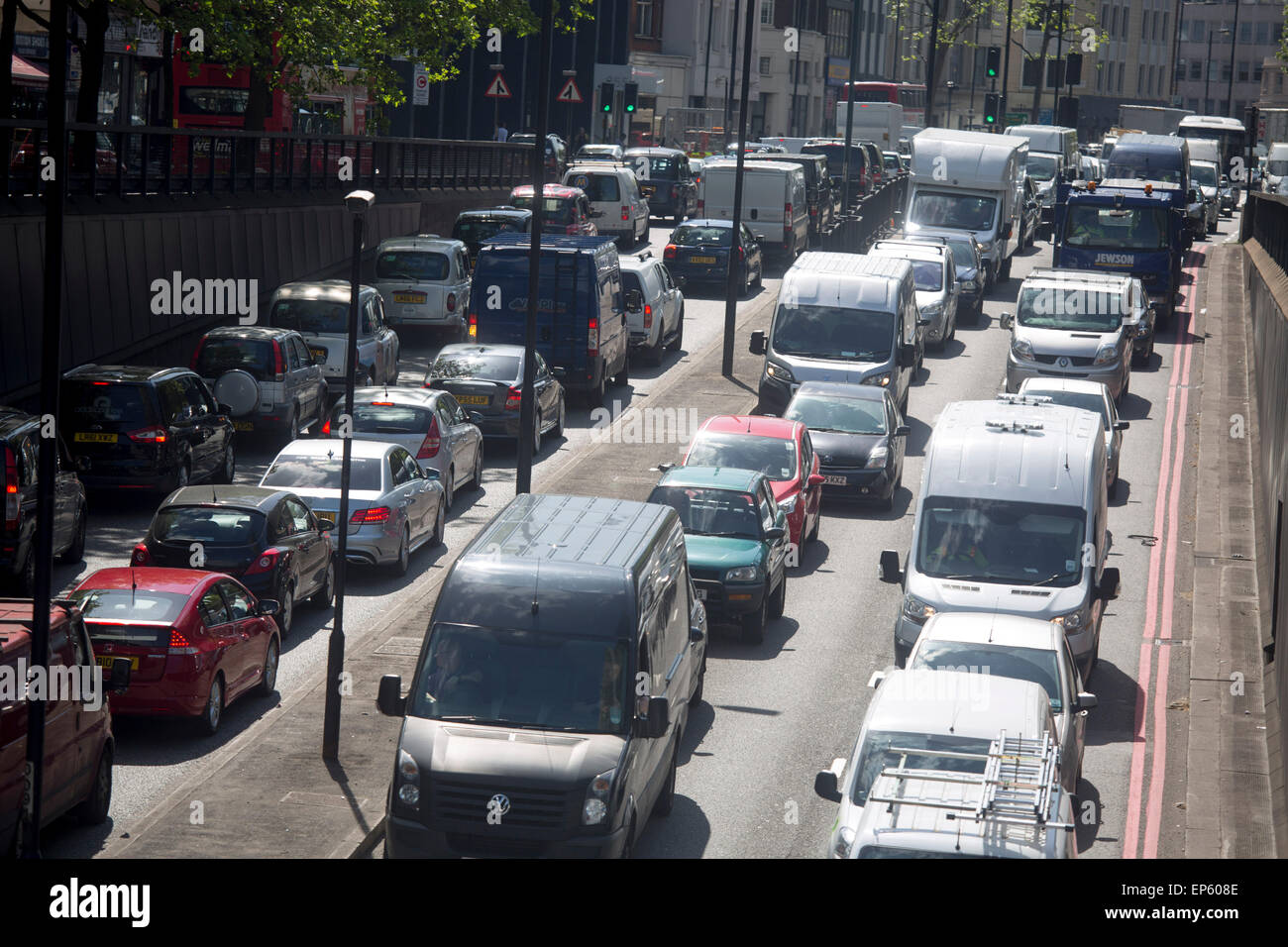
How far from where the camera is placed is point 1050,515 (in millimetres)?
18562

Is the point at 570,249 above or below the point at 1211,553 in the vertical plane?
above

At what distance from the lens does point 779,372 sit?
29469 millimetres

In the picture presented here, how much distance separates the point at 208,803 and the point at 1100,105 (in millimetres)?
129743

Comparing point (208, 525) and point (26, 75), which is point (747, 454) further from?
point (26, 75)

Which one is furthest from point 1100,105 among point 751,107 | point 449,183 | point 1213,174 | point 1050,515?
point 1050,515

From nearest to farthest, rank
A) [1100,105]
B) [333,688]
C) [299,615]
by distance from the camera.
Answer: [333,688] → [299,615] → [1100,105]

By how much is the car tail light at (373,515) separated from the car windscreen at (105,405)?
3.51 metres

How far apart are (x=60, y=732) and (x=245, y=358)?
48.4 ft

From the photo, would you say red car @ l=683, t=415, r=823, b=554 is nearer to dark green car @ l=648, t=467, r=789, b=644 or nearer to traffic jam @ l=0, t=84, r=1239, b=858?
traffic jam @ l=0, t=84, r=1239, b=858

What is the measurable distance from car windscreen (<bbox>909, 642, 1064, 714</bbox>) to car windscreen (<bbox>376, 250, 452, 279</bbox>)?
887 inches


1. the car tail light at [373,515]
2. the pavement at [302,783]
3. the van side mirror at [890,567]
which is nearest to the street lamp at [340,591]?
the pavement at [302,783]

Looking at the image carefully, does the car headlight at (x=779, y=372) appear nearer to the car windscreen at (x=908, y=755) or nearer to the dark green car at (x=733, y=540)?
the dark green car at (x=733, y=540)

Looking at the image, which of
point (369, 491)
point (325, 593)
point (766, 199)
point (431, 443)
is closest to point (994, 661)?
point (325, 593)

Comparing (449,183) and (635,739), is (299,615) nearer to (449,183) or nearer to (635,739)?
(635,739)
